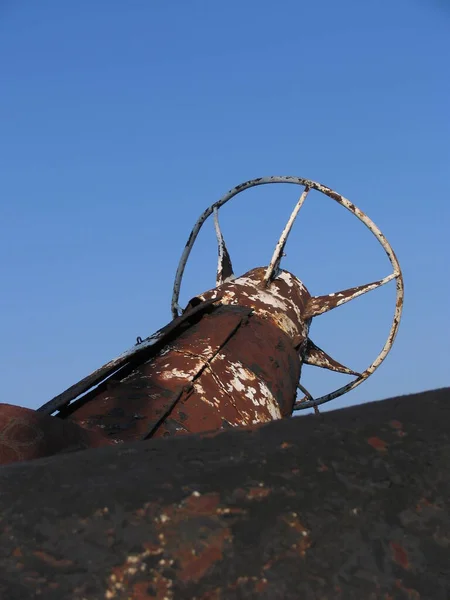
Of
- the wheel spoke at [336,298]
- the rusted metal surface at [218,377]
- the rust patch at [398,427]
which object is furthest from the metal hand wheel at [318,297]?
the rust patch at [398,427]

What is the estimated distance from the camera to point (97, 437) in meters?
4.14

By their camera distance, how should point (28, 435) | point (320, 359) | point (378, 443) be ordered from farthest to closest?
point (320, 359), point (28, 435), point (378, 443)

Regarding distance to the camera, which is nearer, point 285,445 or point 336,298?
point 285,445

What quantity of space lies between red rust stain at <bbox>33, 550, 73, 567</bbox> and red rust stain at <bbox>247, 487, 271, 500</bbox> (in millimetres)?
258

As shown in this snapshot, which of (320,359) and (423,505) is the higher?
(320,359)

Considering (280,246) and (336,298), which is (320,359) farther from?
(280,246)

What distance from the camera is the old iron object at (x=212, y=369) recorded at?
15.2 ft

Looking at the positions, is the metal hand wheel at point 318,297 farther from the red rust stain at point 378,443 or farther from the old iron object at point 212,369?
the red rust stain at point 378,443

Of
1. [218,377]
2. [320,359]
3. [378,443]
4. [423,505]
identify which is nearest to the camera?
[423,505]

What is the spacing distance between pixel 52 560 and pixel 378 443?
0.50 meters

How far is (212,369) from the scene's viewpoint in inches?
211

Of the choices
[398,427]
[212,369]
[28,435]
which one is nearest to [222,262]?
[212,369]

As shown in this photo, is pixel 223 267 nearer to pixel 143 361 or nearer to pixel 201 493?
pixel 143 361

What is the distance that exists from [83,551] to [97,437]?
3169mm
